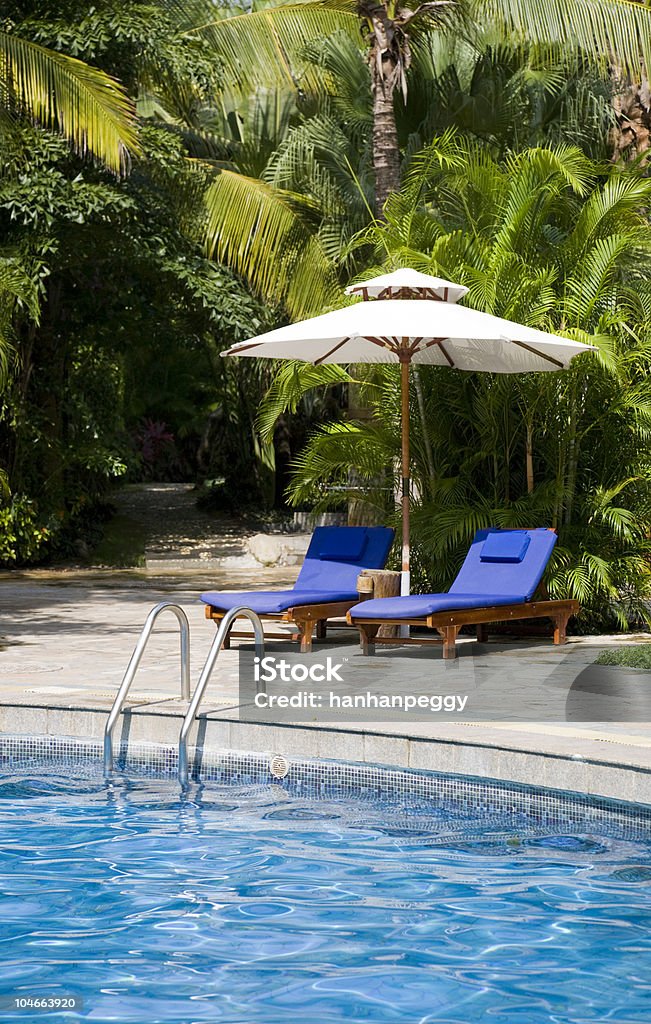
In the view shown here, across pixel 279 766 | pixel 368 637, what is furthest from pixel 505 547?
pixel 279 766

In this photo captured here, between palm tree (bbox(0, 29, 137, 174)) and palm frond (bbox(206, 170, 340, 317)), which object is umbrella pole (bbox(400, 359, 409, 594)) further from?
palm frond (bbox(206, 170, 340, 317))

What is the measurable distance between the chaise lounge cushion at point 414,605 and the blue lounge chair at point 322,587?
1.85 ft

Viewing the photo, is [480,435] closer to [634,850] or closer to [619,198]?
[619,198]

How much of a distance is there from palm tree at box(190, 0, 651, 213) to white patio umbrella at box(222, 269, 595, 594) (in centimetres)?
475

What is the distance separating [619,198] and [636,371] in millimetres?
1537

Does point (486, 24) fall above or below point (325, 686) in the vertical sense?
above

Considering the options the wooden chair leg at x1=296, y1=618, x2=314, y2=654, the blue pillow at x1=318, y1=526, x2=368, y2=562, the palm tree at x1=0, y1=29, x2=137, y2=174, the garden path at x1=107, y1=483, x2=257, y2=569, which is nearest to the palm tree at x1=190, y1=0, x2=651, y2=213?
the palm tree at x1=0, y1=29, x2=137, y2=174

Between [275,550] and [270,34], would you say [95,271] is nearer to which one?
[270,34]

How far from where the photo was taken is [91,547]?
888 inches

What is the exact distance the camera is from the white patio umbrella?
32.8ft

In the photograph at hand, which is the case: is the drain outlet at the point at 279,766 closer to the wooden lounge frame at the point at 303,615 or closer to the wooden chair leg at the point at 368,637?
the wooden lounge frame at the point at 303,615

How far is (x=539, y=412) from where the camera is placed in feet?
39.0

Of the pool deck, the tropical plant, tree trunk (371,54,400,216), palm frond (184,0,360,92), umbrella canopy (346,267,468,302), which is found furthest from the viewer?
palm frond (184,0,360,92)

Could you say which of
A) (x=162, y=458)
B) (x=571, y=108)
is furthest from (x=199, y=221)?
(x=162, y=458)
